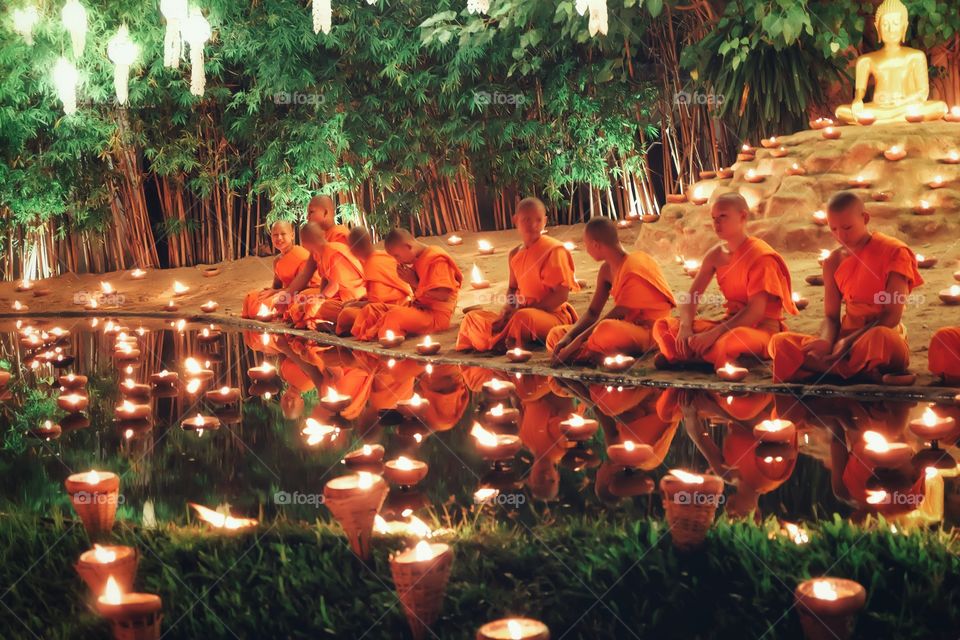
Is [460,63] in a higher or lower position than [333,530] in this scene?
higher

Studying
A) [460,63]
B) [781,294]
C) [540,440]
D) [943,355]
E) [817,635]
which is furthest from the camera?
[460,63]

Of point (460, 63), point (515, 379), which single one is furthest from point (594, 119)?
point (515, 379)

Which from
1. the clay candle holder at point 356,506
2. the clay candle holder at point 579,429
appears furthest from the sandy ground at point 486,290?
the clay candle holder at point 356,506

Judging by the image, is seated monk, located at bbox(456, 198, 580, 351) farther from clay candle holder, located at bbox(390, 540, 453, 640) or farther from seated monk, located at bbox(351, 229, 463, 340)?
clay candle holder, located at bbox(390, 540, 453, 640)

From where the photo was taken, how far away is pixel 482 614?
8.39 ft

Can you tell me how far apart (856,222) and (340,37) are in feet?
22.5

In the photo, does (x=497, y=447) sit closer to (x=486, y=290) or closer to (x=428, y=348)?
(x=428, y=348)

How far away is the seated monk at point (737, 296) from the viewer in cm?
548

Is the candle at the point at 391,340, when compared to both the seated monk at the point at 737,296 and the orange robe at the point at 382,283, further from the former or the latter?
the seated monk at the point at 737,296

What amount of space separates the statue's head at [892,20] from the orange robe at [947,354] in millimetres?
4681

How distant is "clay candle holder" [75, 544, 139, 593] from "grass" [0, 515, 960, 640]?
0.34 feet

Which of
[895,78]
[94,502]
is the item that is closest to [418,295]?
[94,502]

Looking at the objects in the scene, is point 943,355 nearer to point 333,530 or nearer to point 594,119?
point 333,530

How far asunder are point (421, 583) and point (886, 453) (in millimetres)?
2058
